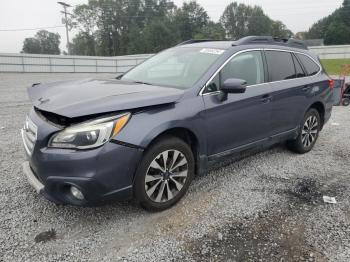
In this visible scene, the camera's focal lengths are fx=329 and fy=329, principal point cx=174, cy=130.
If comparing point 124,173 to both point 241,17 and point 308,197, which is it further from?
point 241,17

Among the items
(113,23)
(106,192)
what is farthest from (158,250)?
(113,23)

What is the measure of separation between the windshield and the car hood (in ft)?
0.96

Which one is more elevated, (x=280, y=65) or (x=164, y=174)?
(x=280, y=65)

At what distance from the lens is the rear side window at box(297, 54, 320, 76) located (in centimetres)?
527

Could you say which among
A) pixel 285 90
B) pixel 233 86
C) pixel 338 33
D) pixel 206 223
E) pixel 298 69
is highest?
pixel 338 33

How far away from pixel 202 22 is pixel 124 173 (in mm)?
90568

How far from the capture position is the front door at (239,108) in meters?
3.68

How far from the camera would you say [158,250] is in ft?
9.36

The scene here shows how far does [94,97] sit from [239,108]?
5.75 ft

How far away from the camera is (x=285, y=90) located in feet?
15.3

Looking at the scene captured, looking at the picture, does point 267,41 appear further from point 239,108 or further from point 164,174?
point 164,174

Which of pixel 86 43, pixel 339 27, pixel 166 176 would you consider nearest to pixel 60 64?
pixel 166 176

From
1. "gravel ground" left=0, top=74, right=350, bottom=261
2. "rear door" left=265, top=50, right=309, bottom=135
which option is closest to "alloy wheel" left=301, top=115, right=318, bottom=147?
"rear door" left=265, top=50, right=309, bottom=135

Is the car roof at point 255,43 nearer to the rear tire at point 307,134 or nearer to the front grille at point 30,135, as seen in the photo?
the rear tire at point 307,134
